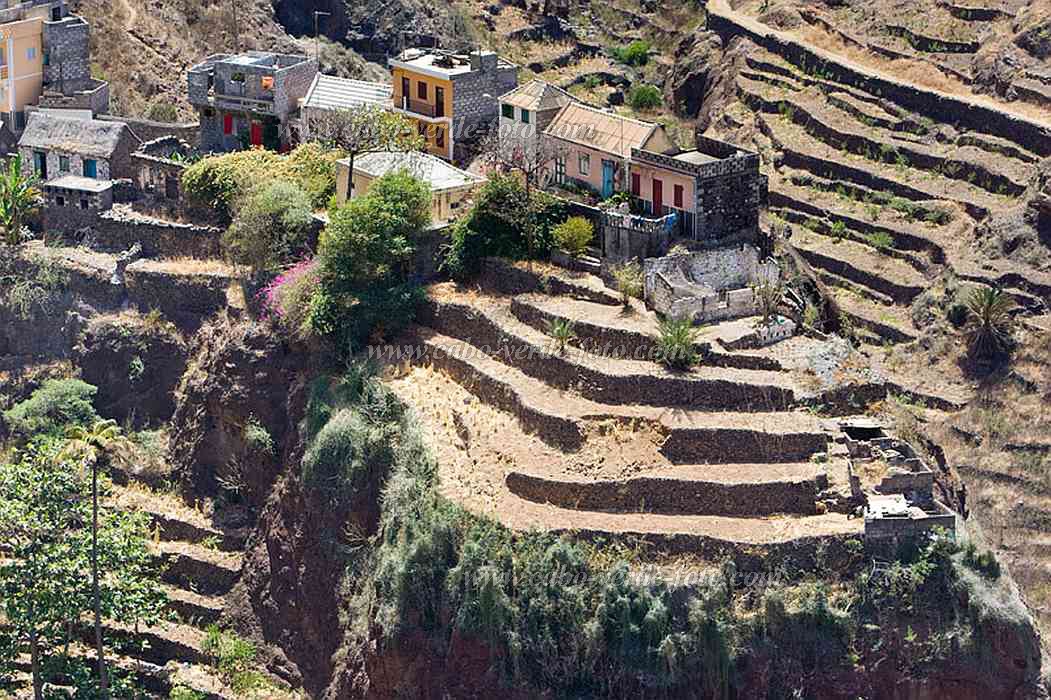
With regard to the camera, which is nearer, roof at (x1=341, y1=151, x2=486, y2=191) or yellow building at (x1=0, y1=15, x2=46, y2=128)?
roof at (x1=341, y1=151, x2=486, y2=191)

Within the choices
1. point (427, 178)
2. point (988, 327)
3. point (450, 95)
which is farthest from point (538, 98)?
point (988, 327)

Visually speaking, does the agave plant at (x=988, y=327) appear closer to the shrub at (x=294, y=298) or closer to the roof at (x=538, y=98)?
the roof at (x=538, y=98)

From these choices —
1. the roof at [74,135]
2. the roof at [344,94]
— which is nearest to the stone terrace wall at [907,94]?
the roof at [344,94]

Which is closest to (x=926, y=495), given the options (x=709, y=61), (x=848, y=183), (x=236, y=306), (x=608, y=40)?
(x=236, y=306)

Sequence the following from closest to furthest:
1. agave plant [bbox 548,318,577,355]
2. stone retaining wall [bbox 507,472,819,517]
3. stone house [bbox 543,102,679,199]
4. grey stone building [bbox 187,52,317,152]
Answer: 1. stone retaining wall [bbox 507,472,819,517]
2. agave plant [bbox 548,318,577,355]
3. stone house [bbox 543,102,679,199]
4. grey stone building [bbox 187,52,317,152]

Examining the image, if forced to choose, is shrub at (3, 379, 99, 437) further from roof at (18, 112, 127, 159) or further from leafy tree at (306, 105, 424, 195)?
leafy tree at (306, 105, 424, 195)

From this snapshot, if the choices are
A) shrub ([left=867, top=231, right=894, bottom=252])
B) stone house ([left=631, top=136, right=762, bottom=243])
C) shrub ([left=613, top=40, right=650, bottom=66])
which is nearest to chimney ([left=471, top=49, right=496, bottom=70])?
stone house ([left=631, top=136, right=762, bottom=243])

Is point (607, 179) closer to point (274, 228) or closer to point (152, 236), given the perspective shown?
point (274, 228)
